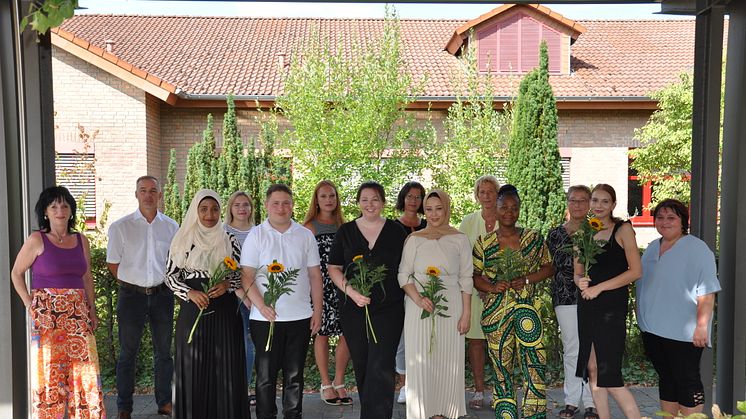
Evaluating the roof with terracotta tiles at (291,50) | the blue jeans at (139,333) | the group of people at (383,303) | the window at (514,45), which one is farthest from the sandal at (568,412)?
the window at (514,45)

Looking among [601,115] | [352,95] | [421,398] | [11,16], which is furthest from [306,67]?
[601,115]

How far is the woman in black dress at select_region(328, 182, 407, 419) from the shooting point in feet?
18.5

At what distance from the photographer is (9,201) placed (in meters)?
5.51

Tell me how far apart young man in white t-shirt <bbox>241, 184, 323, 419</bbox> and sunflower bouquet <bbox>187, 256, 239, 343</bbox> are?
21 centimetres

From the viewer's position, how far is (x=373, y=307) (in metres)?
5.64

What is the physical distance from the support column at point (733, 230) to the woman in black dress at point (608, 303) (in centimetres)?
108

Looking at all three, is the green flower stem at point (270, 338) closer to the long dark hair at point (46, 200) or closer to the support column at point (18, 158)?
the long dark hair at point (46, 200)

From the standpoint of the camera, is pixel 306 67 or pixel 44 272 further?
pixel 306 67

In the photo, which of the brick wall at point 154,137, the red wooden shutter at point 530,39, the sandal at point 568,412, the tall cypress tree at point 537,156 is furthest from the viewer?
the red wooden shutter at point 530,39

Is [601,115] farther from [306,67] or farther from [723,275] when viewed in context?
[723,275]

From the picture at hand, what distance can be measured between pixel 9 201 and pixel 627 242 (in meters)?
4.90

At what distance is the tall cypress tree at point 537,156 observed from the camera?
551 inches

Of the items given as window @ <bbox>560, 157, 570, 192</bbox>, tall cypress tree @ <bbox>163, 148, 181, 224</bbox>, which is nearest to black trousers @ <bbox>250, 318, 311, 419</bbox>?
tall cypress tree @ <bbox>163, 148, 181, 224</bbox>

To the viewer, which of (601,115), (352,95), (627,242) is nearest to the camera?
(627,242)
